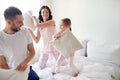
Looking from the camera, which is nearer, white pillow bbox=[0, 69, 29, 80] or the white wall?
white pillow bbox=[0, 69, 29, 80]

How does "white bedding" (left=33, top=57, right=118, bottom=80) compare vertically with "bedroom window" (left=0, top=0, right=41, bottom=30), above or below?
below

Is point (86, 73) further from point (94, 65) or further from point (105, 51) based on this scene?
point (105, 51)

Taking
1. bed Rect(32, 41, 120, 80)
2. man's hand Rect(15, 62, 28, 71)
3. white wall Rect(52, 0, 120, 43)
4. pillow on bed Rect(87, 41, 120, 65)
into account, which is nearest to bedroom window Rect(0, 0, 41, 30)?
white wall Rect(52, 0, 120, 43)

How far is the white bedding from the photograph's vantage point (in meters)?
2.17

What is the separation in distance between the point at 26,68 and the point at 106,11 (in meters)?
1.87

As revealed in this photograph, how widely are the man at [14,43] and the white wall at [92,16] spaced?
171 centimetres

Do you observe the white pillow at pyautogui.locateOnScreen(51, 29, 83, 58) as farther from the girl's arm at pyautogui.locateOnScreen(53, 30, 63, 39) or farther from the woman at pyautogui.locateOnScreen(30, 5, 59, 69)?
the woman at pyautogui.locateOnScreen(30, 5, 59, 69)

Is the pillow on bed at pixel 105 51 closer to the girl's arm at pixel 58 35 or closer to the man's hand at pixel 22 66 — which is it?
the girl's arm at pixel 58 35

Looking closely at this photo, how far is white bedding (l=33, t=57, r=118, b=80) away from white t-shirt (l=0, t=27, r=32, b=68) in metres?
0.51

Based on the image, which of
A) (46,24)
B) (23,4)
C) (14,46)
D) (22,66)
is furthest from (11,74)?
(23,4)

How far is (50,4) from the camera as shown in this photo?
3.54 meters

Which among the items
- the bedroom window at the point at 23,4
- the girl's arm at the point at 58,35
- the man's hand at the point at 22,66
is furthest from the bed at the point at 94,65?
the bedroom window at the point at 23,4

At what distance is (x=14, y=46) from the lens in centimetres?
170

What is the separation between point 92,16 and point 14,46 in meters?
1.85
